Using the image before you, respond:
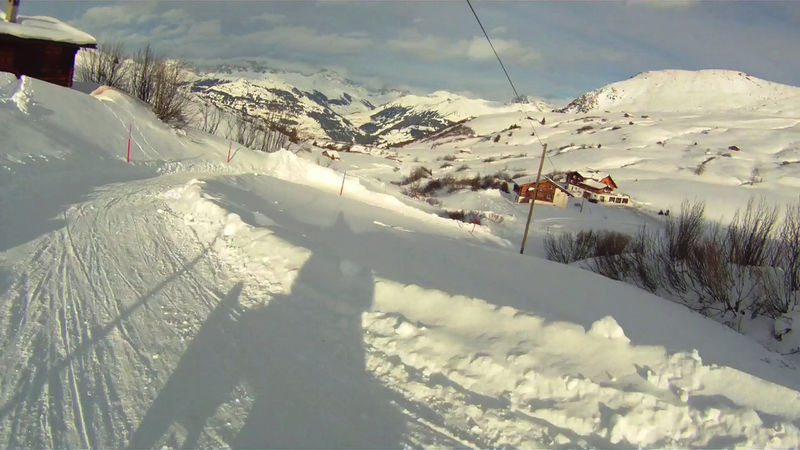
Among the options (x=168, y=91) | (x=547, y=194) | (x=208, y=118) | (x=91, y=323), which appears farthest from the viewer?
(x=547, y=194)

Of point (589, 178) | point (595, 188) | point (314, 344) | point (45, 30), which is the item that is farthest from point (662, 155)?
point (314, 344)

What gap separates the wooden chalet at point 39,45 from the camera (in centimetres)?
2080

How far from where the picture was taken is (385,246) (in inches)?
444

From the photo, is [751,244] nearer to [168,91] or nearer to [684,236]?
[684,236]

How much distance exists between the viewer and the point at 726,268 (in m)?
10.8

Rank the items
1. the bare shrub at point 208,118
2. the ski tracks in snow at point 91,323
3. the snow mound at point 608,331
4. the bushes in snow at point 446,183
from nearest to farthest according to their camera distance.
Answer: the ski tracks in snow at point 91,323, the snow mound at point 608,331, the bare shrub at point 208,118, the bushes in snow at point 446,183

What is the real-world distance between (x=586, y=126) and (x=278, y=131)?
91.3m

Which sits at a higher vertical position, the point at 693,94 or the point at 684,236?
the point at 693,94

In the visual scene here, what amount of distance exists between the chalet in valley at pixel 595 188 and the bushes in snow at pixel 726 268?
146ft

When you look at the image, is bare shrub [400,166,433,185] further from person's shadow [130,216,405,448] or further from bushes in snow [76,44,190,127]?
person's shadow [130,216,405,448]

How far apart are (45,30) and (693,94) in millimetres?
188784

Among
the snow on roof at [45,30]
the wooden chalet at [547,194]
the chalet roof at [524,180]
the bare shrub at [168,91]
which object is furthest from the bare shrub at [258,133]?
the chalet roof at [524,180]

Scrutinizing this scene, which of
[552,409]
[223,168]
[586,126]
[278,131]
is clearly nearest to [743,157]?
[586,126]

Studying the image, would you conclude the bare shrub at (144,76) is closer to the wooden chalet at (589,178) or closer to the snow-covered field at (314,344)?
the snow-covered field at (314,344)
